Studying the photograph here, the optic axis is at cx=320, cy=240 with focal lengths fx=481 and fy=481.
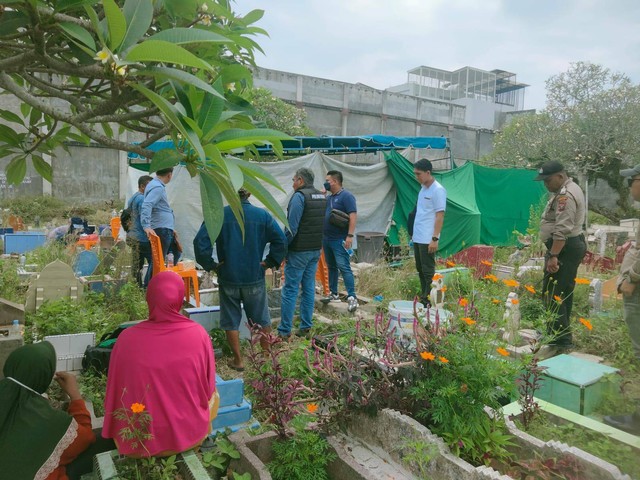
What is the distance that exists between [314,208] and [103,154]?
635 inches

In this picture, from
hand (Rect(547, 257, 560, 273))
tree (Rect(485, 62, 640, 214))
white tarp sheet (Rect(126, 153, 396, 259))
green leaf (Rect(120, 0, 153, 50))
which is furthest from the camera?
tree (Rect(485, 62, 640, 214))

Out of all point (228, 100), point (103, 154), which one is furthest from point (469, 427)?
point (103, 154)

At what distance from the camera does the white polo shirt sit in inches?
214

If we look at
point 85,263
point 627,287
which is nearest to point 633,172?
point 627,287

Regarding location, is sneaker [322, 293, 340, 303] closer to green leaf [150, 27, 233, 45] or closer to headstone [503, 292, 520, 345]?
headstone [503, 292, 520, 345]

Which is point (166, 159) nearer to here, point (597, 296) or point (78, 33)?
point (78, 33)

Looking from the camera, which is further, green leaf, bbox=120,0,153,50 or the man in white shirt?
the man in white shirt

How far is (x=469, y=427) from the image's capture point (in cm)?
223

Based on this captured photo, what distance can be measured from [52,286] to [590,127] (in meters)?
15.2

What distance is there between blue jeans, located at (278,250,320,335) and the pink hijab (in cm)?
243

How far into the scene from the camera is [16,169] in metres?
2.04

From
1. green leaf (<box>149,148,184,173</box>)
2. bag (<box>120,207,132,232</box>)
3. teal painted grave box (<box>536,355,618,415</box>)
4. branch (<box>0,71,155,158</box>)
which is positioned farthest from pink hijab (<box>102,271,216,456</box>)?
bag (<box>120,207,132,232</box>)

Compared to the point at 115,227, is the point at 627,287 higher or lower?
higher

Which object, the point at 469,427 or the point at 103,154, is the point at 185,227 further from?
the point at 103,154
